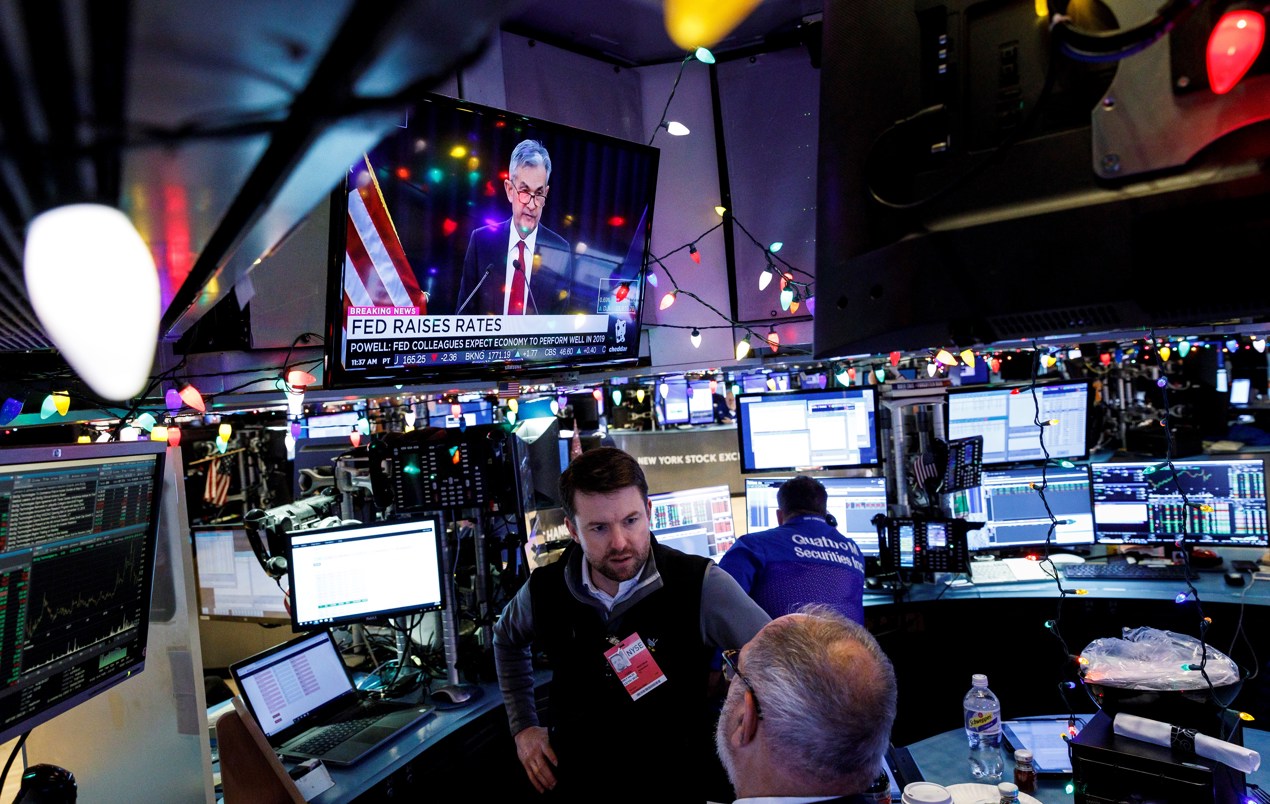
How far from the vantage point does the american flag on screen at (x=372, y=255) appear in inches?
105

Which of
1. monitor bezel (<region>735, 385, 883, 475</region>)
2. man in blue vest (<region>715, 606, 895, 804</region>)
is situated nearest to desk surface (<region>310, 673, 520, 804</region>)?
man in blue vest (<region>715, 606, 895, 804</region>)

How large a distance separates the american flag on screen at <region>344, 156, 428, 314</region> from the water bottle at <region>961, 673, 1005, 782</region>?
7.70 feet

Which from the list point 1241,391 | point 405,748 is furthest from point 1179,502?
point 1241,391

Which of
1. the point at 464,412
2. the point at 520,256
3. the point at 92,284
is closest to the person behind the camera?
the point at 92,284

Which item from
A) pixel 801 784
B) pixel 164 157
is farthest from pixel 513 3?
pixel 801 784

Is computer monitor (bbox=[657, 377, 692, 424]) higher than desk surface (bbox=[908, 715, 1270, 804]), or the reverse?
computer monitor (bbox=[657, 377, 692, 424])

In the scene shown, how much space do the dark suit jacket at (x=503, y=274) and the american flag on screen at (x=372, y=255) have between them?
26 cm

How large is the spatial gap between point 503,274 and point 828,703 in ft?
6.99

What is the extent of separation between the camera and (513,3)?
1.67 feet

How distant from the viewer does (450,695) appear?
10.6 feet

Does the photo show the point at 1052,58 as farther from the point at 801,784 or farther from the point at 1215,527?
the point at 1215,527

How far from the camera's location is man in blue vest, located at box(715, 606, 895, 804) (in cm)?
156

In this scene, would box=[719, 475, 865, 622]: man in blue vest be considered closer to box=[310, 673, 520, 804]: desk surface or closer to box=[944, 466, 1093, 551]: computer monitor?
box=[310, 673, 520, 804]: desk surface

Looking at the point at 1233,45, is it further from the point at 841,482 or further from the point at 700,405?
the point at 700,405
